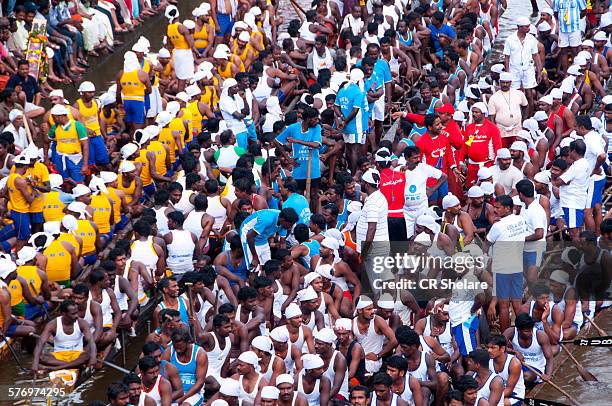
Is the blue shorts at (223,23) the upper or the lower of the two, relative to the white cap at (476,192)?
upper

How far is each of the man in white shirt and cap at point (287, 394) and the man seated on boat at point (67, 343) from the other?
2439 mm

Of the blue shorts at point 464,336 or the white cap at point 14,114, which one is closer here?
the blue shorts at point 464,336

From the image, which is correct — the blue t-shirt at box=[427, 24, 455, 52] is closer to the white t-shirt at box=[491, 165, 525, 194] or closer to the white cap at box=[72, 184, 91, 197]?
the white t-shirt at box=[491, 165, 525, 194]

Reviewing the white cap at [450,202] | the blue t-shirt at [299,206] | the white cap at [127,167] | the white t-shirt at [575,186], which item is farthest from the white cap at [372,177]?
the white cap at [127,167]

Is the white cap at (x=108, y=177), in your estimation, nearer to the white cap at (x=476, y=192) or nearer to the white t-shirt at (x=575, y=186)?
the white cap at (x=476, y=192)

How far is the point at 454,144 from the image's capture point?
59.0 ft

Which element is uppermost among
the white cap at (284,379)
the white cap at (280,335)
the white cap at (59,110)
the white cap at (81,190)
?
the white cap at (59,110)

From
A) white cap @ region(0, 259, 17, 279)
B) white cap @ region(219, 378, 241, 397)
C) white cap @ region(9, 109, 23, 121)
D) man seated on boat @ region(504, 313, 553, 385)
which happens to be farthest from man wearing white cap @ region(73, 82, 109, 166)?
man seated on boat @ region(504, 313, 553, 385)

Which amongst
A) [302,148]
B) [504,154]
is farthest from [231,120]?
[504,154]

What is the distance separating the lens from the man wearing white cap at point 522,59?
2045 cm

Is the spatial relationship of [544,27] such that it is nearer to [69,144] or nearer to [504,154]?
[504,154]

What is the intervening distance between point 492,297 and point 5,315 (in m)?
4.93

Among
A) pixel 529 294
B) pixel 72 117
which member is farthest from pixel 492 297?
pixel 72 117

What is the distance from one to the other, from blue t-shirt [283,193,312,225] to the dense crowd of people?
4 cm
